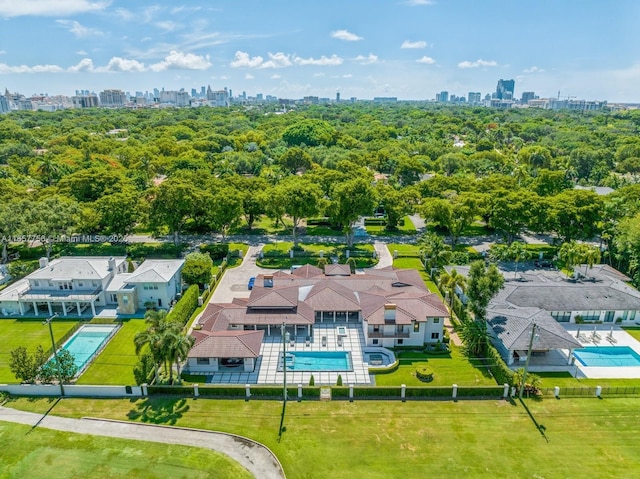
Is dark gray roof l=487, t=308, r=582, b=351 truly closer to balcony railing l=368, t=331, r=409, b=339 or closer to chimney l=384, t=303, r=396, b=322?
balcony railing l=368, t=331, r=409, b=339

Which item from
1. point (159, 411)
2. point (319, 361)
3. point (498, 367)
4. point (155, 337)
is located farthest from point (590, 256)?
point (159, 411)

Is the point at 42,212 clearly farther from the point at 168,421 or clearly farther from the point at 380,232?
the point at 380,232

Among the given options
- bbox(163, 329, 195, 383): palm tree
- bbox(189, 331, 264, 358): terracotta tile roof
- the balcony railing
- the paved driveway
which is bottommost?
the paved driveway

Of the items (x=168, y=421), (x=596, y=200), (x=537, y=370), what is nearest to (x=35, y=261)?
(x=168, y=421)

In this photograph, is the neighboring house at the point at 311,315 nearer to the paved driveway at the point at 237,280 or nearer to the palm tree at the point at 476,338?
the palm tree at the point at 476,338

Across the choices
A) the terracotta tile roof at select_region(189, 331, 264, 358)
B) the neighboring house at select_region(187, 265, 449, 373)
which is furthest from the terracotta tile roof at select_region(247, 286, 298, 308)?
the terracotta tile roof at select_region(189, 331, 264, 358)

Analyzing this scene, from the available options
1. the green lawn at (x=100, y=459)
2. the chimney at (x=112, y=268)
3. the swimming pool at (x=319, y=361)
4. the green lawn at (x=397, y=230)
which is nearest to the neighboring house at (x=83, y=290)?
the chimney at (x=112, y=268)

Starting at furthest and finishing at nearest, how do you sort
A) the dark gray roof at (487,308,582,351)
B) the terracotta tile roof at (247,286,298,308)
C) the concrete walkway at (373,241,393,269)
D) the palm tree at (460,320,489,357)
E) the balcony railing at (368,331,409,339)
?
A: 1. the concrete walkway at (373,241,393,269)
2. the terracotta tile roof at (247,286,298,308)
3. the balcony railing at (368,331,409,339)
4. the palm tree at (460,320,489,357)
5. the dark gray roof at (487,308,582,351)
